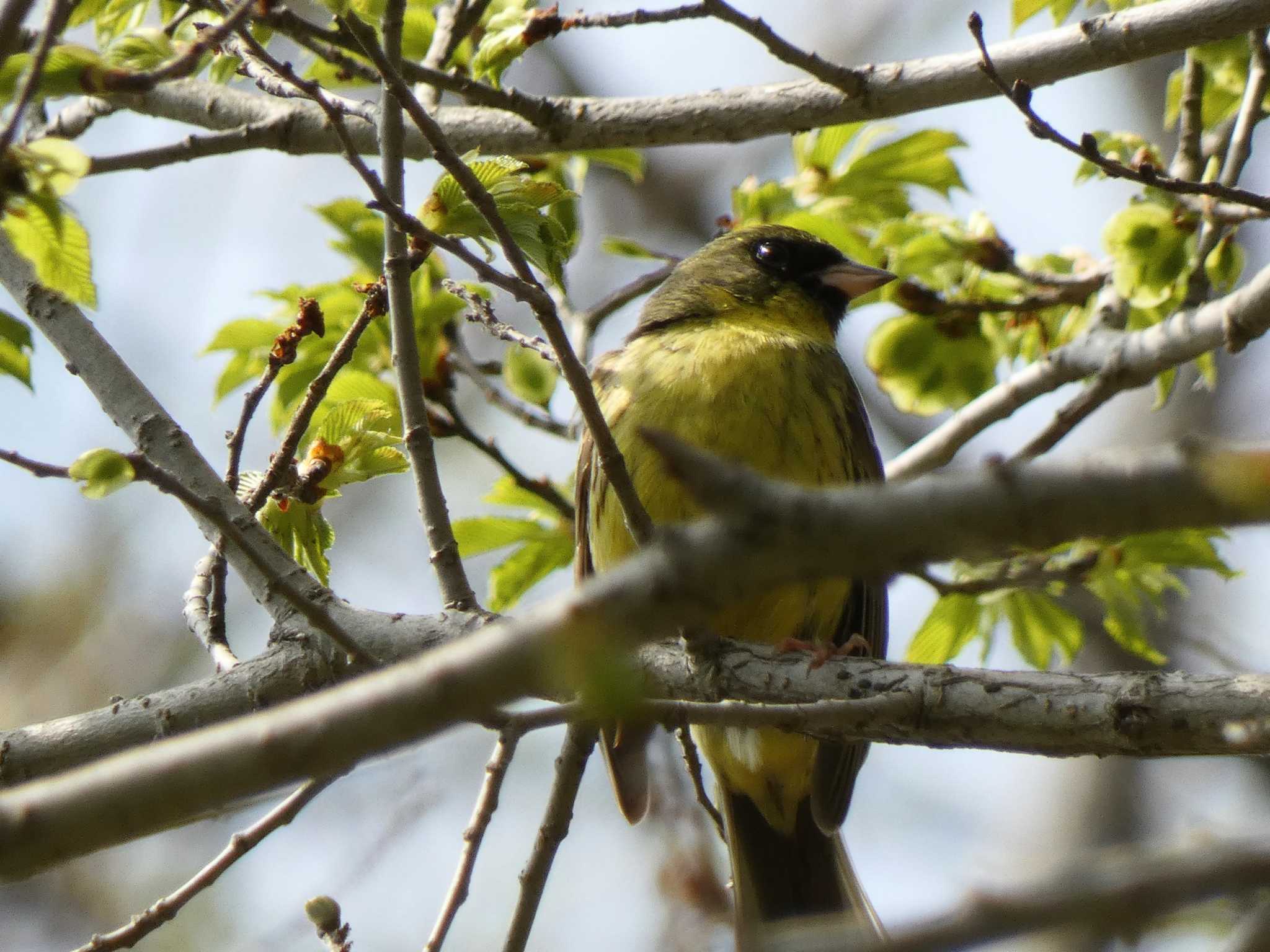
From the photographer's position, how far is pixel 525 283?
2893 millimetres

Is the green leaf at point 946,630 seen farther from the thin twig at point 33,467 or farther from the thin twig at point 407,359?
the thin twig at point 33,467

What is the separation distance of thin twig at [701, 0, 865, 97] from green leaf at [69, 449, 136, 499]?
2.05 m

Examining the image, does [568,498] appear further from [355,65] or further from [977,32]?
[977,32]

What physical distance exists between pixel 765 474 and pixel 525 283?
6.22ft

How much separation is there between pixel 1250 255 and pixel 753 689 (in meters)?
7.24

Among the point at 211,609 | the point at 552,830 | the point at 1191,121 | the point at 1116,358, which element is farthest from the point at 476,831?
the point at 1191,121

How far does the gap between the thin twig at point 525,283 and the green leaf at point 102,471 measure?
0.83m

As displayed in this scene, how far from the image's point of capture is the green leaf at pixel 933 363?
538 centimetres

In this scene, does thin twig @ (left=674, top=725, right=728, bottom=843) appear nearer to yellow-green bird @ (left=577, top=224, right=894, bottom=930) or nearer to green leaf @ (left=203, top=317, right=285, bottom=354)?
yellow-green bird @ (left=577, top=224, right=894, bottom=930)

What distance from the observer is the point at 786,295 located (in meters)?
5.81

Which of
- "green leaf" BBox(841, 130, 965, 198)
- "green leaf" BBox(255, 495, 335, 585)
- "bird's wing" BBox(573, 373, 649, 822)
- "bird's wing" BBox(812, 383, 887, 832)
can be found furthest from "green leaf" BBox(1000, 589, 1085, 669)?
"green leaf" BBox(255, 495, 335, 585)

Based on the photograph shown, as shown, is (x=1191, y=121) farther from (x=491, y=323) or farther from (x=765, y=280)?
(x=491, y=323)

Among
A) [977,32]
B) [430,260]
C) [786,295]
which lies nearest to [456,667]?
[977,32]

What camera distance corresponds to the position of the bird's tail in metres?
5.23
